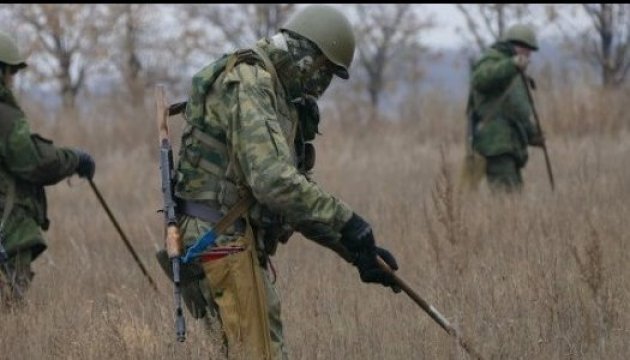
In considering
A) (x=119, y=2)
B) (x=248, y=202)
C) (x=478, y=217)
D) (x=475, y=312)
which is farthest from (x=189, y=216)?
(x=119, y=2)

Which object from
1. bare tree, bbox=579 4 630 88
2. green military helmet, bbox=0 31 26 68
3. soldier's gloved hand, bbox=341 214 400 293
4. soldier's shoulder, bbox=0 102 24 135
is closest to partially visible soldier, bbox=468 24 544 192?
green military helmet, bbox=0 31 26 68

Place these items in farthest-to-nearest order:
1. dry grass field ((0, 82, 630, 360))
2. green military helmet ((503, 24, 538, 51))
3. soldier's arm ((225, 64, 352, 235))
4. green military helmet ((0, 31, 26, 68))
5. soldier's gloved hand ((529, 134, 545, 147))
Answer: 1. soldier's gloved hand ((529, 134, 545, 147))
2. green military helmet ((503, 24, 538, 51))
3. green military helmet ((0, 31, 26, 68))
4. dry grass field ((0, 82, 630, 360))
5. soldier's arm ((225, 64, 352, 235))

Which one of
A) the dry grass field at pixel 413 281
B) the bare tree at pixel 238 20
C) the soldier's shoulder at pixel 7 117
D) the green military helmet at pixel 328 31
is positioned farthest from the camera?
the bare tree at pixel 238 20

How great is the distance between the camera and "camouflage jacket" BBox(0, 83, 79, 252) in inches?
231

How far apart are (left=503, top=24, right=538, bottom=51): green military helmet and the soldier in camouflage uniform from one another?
17.3 ft

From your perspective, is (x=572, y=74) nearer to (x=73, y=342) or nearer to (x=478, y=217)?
(x=478, y=217)

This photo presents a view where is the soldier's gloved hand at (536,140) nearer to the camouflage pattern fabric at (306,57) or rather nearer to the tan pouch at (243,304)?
the camouflage pattern fabric at (306,57)

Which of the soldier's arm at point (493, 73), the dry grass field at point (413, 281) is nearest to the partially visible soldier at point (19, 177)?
the dry grass field at point (413, 281)

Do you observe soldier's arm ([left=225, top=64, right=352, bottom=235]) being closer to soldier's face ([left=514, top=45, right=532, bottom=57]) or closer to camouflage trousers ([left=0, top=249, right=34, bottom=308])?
camouflage trousers ([left=0, top=249, right=34, bottom=308])

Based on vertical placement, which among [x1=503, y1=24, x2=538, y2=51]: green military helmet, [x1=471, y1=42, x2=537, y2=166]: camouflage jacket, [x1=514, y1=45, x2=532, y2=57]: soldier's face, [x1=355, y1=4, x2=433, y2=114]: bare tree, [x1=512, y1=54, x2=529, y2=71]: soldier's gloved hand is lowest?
[x1=355, y1=4, x2=433, y2=114]: bare tree

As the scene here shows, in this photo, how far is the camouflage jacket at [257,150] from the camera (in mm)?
3869

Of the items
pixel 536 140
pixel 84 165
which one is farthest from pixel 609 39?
pixel 84 165

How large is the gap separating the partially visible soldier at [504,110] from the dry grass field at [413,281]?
304 millimetres

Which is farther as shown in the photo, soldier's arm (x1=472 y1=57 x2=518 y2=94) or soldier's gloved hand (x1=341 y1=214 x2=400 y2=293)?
soldier's arm (x1=472 y1=57 x2=518 y2=94)
